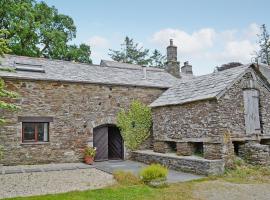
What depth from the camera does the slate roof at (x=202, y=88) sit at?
40.9 ft

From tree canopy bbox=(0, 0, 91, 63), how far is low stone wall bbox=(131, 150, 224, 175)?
17.5m

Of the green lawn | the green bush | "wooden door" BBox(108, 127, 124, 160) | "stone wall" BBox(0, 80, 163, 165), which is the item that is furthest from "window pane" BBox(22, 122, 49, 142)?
the green bush

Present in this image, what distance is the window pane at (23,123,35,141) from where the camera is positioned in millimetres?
14156

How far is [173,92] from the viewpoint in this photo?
16375mm

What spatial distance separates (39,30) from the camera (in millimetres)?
27281

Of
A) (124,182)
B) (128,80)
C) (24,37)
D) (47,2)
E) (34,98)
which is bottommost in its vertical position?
(124,182)

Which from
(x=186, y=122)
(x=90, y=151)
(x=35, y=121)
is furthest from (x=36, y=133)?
(x=186, y=122)

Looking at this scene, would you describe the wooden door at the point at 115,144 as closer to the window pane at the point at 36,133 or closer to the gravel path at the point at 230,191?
the window pane at the point at 36,133

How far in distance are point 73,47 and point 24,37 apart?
5.49 meters

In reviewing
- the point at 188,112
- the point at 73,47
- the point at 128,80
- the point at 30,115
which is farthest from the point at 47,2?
the point at 188,112

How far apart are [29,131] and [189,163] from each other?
8368 millimetres

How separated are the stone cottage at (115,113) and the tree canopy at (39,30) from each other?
1050 cm

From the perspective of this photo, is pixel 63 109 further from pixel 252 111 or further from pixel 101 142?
pixel 252 111

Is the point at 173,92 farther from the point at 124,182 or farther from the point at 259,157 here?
the point at 124,182
